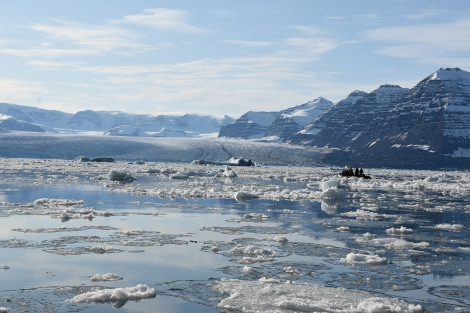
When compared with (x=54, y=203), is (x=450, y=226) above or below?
above

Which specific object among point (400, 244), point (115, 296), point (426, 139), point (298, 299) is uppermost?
point (426, 139)

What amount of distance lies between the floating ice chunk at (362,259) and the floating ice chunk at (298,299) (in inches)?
93.9

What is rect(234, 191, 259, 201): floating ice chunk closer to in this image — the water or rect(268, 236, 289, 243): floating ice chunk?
the water

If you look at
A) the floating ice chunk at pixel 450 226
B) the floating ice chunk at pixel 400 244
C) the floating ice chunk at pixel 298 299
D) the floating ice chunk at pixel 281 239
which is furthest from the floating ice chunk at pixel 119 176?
the floating ice chunk at pixel 298 299

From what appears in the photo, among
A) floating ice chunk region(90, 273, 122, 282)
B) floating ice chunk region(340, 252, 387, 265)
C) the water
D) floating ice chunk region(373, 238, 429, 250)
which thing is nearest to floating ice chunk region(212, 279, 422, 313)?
the water

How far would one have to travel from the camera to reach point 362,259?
484 inches

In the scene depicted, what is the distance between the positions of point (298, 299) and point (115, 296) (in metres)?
2.77

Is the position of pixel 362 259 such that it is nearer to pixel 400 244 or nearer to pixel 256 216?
pixel 400 244

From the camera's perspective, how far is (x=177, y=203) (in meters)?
23.2

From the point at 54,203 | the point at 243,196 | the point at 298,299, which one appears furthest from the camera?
the point at 243,196

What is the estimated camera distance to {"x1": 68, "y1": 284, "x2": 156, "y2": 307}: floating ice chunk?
883cm

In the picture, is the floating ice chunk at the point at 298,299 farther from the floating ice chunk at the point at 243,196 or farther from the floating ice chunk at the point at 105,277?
the floating ice chunk at the point at 243,196

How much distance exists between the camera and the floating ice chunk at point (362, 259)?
39.8ft

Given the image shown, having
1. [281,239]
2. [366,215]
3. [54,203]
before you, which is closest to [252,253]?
[281,239]
